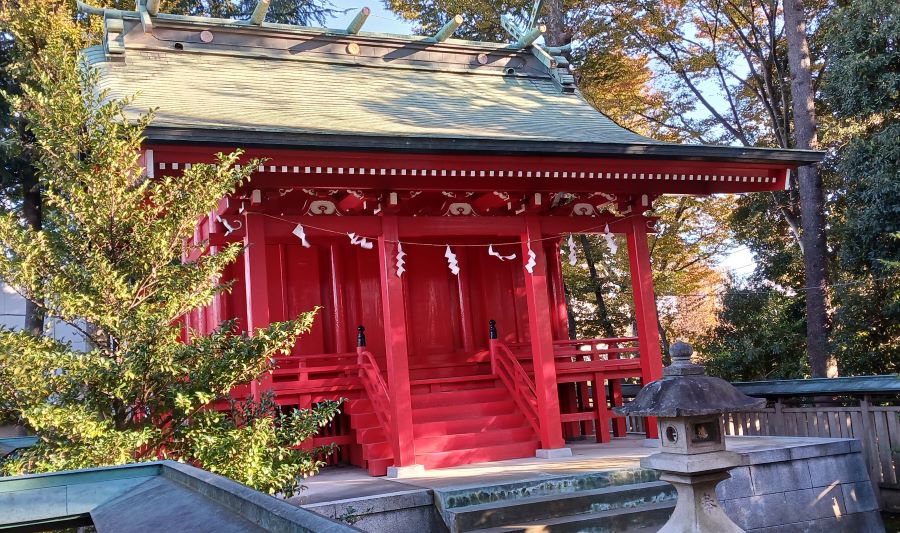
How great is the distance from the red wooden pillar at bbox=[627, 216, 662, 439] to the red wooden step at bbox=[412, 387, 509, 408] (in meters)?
1.96

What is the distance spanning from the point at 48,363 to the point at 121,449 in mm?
868

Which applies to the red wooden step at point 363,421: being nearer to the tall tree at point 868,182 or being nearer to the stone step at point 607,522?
the stone step at point 607,522

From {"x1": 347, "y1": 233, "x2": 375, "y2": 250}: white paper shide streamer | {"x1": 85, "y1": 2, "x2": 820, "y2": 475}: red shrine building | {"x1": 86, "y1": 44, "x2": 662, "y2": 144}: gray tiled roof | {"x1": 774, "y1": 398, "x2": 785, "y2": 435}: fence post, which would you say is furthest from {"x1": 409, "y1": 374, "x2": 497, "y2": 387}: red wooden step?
{"x1": 774, "y1": 398, "x2": 785, "y2": 435}: fence post

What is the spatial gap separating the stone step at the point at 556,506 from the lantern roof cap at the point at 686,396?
1745 millimetres

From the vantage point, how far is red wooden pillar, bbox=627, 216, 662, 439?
10.4 meters

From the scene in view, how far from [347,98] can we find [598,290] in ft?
40.1

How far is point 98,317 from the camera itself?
17.6 feet

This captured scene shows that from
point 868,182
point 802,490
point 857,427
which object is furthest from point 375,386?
point 868,182

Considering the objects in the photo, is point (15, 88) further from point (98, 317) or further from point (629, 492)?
point (629, 492)

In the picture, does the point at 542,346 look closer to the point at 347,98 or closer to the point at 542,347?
the point at 542,347

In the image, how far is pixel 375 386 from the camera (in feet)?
31.5

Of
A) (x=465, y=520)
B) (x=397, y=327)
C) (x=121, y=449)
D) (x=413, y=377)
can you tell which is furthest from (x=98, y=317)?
(x=413, y=377)

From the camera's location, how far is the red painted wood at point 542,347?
962 centimetres

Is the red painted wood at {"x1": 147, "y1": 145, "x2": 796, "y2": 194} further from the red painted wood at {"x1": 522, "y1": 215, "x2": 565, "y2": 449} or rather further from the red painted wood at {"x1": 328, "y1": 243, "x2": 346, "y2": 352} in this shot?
the red painted wood at {"x1": 328, "y1": 243, "x2": 346, "y2": 352}
